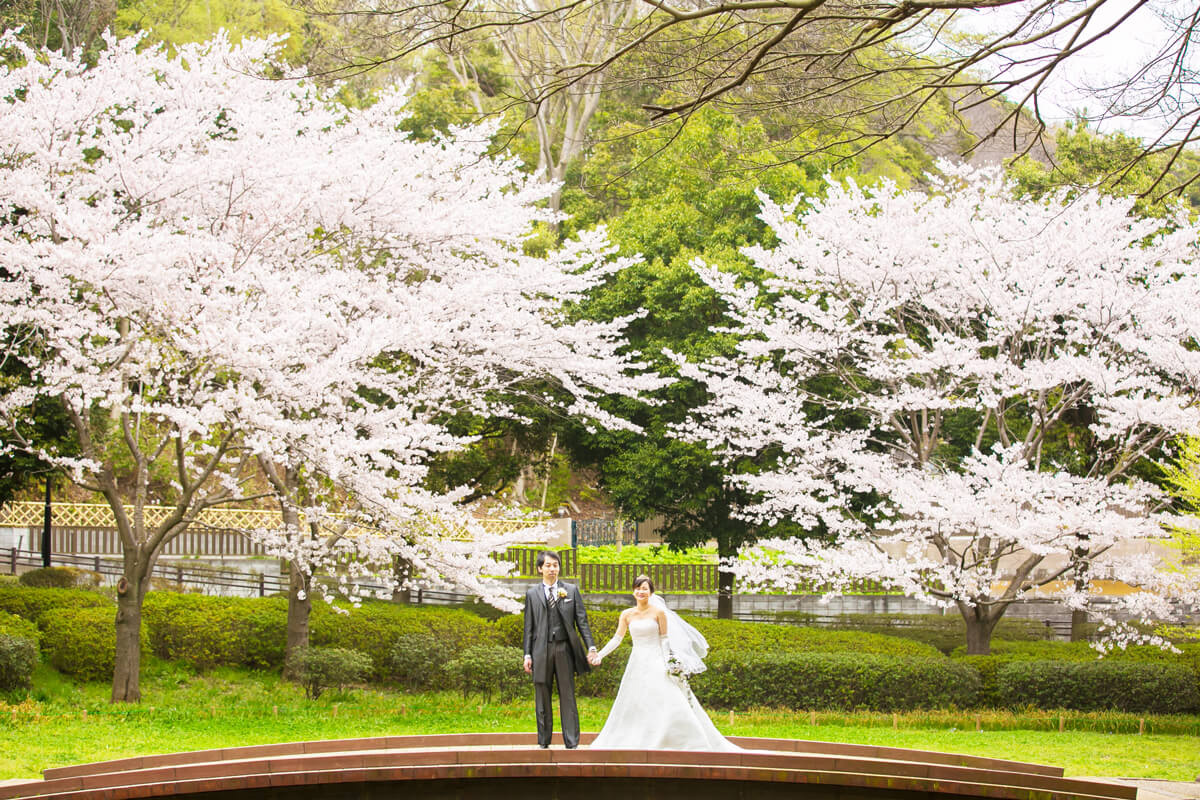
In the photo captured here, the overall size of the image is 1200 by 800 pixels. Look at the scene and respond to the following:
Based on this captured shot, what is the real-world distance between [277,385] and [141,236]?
2277 mm

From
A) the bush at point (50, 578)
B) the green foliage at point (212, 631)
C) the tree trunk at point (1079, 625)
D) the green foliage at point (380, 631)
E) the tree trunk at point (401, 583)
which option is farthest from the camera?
the tree trunk at point (1079, 625)

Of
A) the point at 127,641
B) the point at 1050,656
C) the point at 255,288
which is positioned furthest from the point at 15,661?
the point at 1050,656

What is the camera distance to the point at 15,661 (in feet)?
45.3

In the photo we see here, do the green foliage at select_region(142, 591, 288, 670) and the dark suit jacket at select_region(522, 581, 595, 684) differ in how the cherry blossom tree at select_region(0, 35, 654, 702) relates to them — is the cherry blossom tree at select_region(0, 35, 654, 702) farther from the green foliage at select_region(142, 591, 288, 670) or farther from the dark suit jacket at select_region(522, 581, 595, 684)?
the dark suit jacket at select_region(522, 581, 595, 684)

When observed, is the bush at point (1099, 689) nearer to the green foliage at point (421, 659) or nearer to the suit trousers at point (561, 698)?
the green foliage at point (421, 659)

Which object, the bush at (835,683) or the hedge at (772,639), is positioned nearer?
the bush at (835,683)

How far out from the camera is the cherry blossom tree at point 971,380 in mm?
15414

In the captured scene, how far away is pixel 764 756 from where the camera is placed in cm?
769

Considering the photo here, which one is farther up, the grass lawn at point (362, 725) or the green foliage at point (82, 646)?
the green foliage at point (82, 646)

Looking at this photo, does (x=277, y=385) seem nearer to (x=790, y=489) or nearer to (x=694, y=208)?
(x=790, y=489)

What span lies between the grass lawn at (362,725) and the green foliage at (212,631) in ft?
1.54

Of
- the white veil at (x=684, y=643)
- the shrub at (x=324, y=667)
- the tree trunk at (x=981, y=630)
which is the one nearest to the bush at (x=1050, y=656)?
the tree trunk at (x=981, y=630)

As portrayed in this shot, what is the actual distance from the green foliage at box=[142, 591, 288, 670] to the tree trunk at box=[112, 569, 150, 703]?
2594 mm

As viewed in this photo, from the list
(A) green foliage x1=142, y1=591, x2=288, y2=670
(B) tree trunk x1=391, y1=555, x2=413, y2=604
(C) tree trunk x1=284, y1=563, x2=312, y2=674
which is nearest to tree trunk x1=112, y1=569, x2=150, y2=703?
(C) tree trunk x1=284, y1=563, x2=312, y2=674
